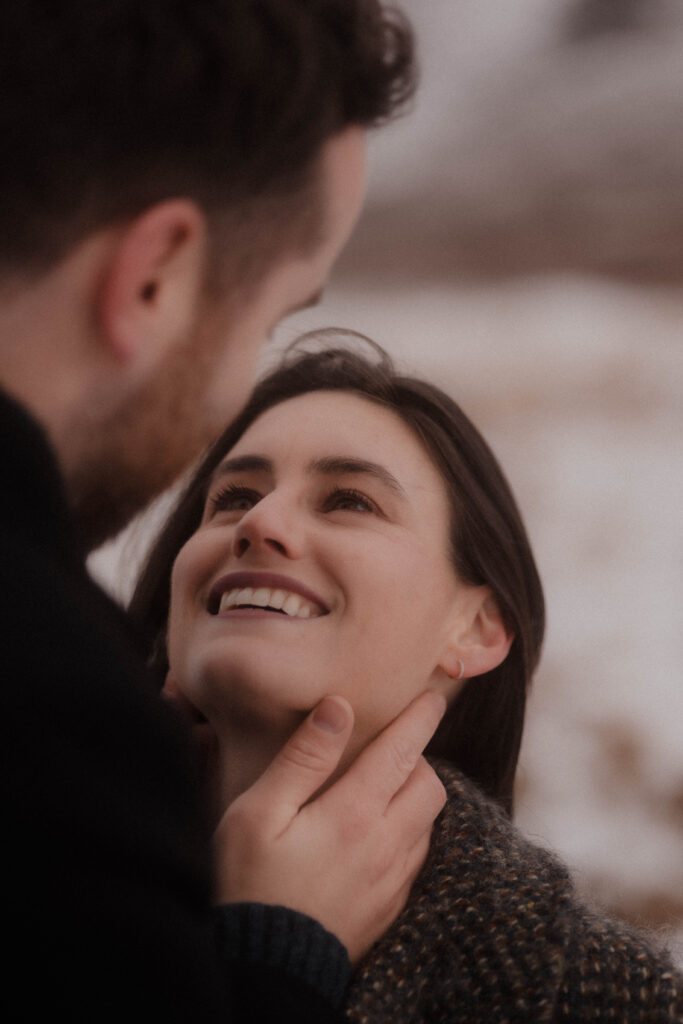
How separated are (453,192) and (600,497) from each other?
2.20 feet

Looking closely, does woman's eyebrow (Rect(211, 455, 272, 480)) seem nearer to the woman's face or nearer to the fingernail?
the woman's face

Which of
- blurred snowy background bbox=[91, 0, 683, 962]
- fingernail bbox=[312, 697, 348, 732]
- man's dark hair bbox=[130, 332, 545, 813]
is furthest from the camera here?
blurred snowy background bbox=[91, 0, 683, 962]

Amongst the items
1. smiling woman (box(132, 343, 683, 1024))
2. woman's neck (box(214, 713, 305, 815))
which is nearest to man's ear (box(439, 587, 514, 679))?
smiling woman (box(132, 343, 683, 1024))

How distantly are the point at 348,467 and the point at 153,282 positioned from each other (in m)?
0.46

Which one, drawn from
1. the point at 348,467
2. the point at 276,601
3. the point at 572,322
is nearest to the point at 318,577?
the point at 276,601

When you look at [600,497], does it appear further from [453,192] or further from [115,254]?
[115,254]

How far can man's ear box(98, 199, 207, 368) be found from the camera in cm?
79

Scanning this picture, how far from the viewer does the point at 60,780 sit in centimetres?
57

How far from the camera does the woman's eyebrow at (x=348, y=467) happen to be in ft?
3.97

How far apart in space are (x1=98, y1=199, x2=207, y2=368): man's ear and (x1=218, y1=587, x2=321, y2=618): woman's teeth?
37 centimetres

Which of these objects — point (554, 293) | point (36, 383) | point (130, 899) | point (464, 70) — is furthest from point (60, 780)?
point (554, 293)

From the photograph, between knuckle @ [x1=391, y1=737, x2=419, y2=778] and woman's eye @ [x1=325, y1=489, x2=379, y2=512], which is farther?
woman's eye @ [x1=325, y1=489, x2=379, y2=512]

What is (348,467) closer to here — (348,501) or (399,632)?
(348,501)

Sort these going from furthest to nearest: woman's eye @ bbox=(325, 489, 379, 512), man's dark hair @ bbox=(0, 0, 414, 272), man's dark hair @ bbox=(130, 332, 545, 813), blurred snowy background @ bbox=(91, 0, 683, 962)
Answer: blurred snowy background @ bbox=(91, 0, 683, 962)
man's dark hair @ bbox=(130, 332, 545, 813)
woman's eye @ bbox=(325, 489, 379, 512)
man's dark hair @ bbox=(0, 0, 414, 272)
